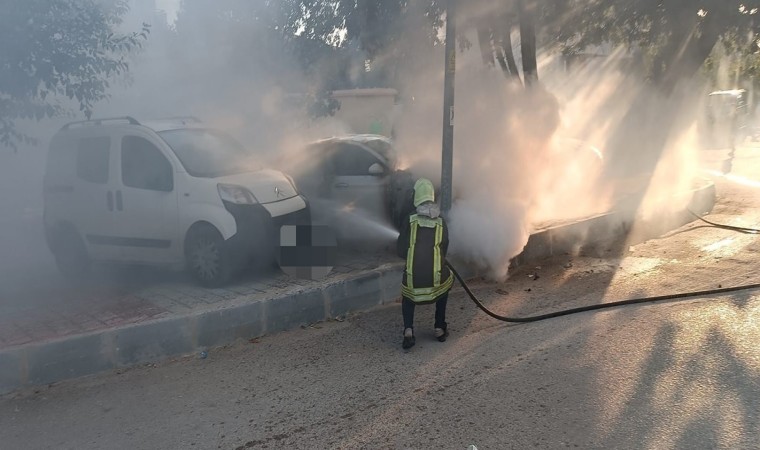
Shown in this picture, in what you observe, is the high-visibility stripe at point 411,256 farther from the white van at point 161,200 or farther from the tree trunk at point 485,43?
the tree trunk at point 485,43

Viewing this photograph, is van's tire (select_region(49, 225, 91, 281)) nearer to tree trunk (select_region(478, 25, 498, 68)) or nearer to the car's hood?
the car's hood

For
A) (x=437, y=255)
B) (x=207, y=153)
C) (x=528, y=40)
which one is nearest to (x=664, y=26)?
(x=528, y=40)

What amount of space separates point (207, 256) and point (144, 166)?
120 cm

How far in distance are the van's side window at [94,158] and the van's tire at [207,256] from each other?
1.28 metres

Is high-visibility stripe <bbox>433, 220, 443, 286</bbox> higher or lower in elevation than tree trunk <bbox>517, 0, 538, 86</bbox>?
lower

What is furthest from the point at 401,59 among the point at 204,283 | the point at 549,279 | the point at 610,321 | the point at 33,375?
the point at 33,375

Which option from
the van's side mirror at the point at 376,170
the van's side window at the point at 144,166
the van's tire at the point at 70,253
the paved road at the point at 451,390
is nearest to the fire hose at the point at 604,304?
the paved road at the point at 451,390

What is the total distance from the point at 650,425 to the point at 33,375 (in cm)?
421

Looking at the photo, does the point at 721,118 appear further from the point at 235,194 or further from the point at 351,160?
the point at 235,194

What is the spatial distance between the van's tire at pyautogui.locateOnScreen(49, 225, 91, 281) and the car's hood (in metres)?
1.99

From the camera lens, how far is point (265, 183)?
250 inches

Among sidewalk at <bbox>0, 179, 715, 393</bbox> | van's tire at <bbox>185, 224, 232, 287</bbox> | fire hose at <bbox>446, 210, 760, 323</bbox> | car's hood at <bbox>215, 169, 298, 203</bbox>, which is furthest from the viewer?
car's hood at <bbox>215, 169, 298, 203</bbox>

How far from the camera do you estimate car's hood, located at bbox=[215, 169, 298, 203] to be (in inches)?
241

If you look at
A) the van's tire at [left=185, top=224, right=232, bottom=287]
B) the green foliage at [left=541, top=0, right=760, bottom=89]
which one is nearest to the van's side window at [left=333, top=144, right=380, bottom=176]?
the van's tire at [left=185, top=224, right=232, bottom=287]
